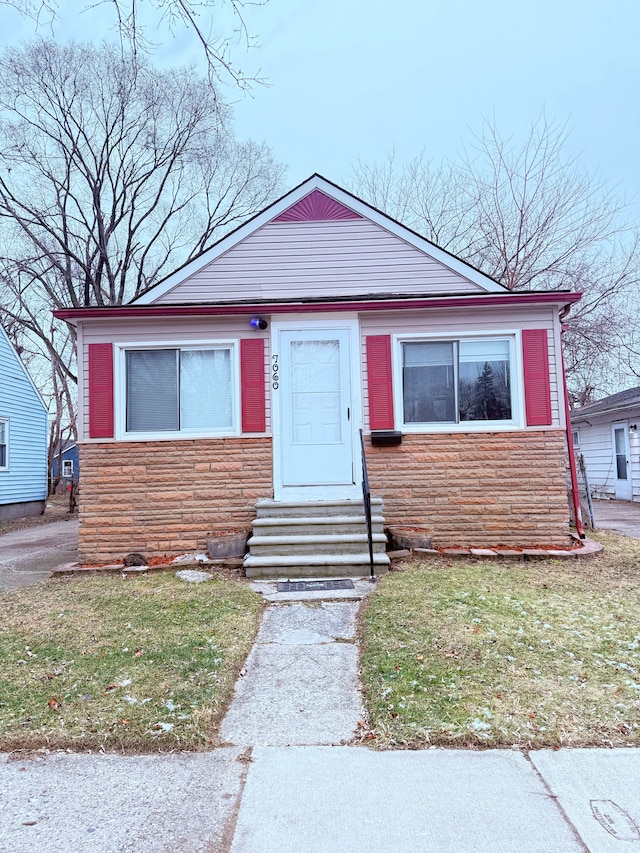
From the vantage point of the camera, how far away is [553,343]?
7.42 m

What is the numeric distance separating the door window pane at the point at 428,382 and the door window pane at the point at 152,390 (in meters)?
3.04

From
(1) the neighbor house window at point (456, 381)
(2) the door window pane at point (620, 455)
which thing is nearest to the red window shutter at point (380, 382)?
(1) the neighbor house window at point (456, 381)

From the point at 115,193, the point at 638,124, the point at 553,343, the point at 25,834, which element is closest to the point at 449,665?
the point at 25,834

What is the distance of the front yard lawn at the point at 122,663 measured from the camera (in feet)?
9.21

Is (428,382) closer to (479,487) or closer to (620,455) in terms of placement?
(479,487)

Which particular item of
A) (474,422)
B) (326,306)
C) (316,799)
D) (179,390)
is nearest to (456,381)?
(474,422)

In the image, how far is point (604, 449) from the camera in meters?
17.9

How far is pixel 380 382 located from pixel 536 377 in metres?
2.01

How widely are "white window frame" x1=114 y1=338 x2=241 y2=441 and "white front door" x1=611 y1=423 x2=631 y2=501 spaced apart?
13.0 metres

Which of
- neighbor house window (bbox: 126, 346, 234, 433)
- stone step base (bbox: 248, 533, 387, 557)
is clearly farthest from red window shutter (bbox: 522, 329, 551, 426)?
neighbor house window (bbox: 126, 346, 234, 433)

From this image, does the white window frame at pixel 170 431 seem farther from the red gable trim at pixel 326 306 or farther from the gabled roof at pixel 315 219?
the gabled roof at pixel 315 219

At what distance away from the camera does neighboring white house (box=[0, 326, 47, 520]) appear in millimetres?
15797

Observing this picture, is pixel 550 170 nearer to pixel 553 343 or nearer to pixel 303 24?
pixel 553 343

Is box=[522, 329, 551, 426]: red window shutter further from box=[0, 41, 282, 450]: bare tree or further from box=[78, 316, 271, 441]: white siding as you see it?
box=[0, 41, 282, 450]: bare tree
